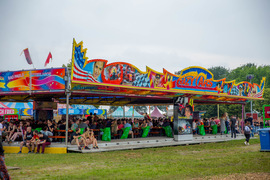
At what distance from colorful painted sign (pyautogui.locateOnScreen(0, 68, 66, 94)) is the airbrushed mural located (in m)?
1.22

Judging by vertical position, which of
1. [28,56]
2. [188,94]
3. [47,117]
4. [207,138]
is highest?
[28,56]

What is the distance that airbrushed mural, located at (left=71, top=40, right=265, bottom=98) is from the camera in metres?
14.6

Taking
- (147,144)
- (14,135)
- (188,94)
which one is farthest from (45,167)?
(188,94)

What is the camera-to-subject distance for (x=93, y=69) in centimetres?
1518

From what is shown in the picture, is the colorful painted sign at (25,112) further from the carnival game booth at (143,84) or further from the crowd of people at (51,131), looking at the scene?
the carnival game booth at (143,84)

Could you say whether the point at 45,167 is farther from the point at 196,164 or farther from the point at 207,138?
the point at 207,138

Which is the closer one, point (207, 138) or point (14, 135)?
point (14, 135)

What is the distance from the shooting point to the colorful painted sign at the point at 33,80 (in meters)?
15.4

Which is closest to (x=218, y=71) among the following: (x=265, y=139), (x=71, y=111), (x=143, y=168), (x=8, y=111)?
(x=71, y=111)

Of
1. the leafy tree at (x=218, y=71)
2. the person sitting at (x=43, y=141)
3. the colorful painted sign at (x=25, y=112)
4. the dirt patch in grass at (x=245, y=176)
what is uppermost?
the leafy tree at (x=218, y=71)

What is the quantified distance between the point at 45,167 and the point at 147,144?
327 inches

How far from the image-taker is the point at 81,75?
14.6 metres

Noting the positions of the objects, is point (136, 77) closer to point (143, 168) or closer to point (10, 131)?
point (10, 131)

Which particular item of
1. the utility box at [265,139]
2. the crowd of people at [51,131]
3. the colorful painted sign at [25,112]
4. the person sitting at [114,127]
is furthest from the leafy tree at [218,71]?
the utility box at [265,139]
